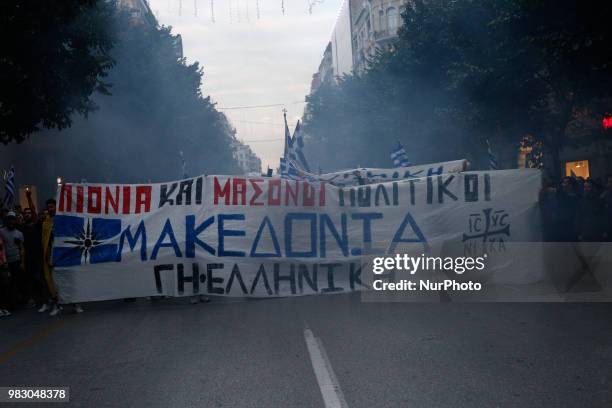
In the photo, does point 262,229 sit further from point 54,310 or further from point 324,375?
point 324,375

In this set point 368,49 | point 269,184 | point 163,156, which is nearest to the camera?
point 269,184

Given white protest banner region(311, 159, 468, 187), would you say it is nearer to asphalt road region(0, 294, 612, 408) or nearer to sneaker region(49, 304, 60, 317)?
asphalt road region(0, 294, 612, 408)

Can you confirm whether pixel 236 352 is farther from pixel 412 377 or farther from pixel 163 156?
pixel 163 156

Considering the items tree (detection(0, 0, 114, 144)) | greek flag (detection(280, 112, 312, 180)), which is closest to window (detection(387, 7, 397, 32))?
greek flag (detection(280, 112, 312, 180))

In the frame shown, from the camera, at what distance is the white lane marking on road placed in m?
5.51

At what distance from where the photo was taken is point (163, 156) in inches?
1954

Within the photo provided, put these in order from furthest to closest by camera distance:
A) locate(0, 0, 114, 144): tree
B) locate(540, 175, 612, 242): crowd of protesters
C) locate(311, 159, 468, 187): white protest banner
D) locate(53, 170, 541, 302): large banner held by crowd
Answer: locate(311, 159, 468, 187): white protest banner → locate(540, 175, 612, 242): crowd of protesters → locate(0, 0, 114, 144): tree → locate(53, 170, 541, 302): large banner held by crowd

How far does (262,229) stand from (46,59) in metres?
6.43

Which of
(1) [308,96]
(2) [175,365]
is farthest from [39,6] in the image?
(1) [308,96]

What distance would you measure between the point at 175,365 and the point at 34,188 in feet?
121

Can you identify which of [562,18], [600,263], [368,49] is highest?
[368,49]

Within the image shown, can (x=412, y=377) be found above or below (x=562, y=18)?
below

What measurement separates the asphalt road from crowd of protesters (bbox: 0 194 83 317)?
1.27 m

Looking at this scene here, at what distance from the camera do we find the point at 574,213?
1477 cm
